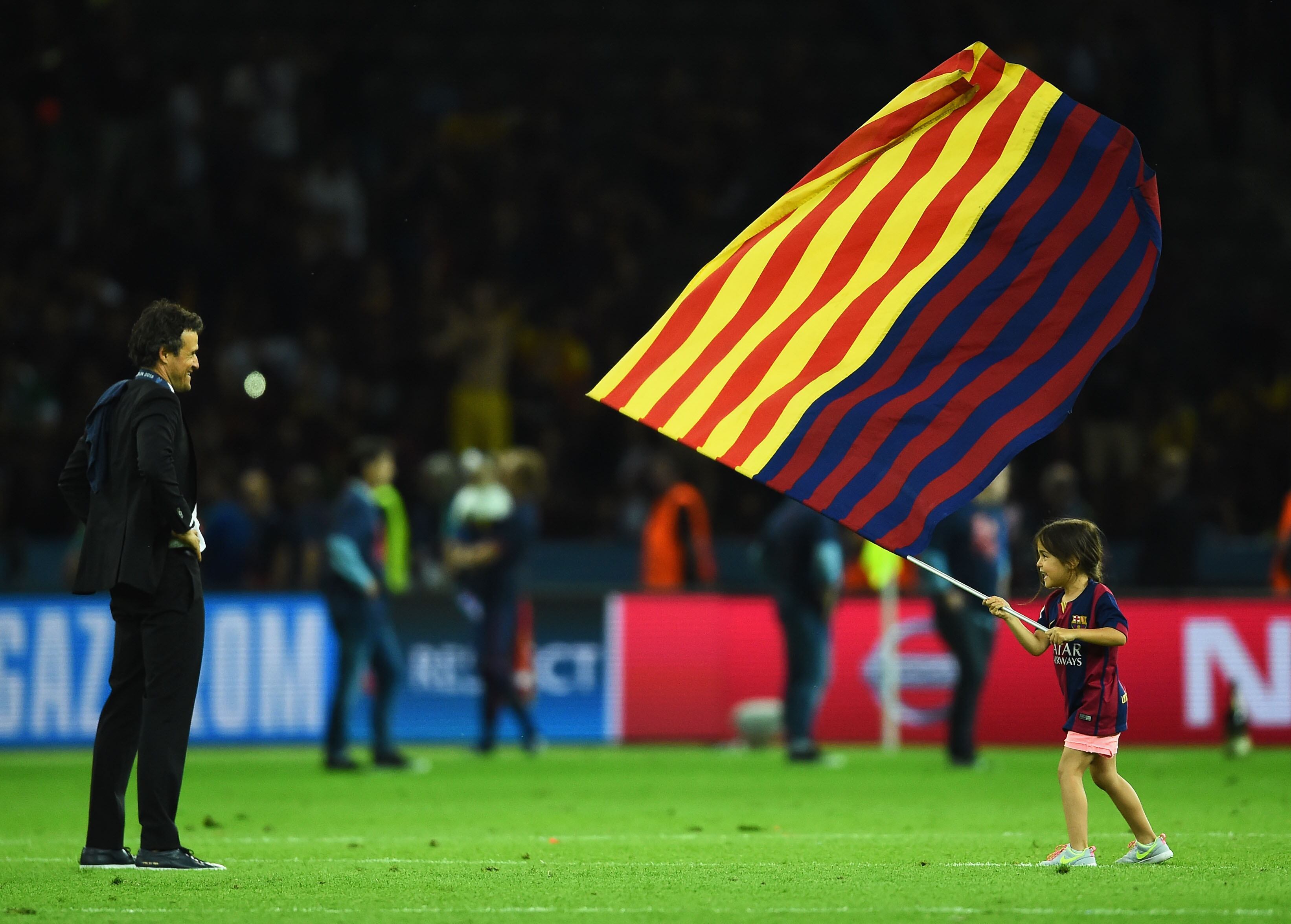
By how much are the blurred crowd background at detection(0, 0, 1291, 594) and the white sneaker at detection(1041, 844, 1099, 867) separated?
33.8 ft

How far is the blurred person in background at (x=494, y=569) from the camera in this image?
15.1m

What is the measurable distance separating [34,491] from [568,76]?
8427 mm

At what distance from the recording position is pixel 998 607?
732 cm

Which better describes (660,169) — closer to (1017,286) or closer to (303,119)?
(303,119)

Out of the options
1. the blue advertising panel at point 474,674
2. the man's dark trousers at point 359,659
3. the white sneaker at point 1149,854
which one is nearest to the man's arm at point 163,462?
the white sneaker at point 1149,854

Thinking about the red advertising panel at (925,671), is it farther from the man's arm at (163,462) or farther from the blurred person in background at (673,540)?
the man's arm at (163,462)

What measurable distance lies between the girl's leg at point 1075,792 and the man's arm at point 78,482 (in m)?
4.26

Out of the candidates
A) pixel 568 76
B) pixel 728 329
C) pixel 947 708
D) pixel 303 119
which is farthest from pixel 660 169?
pixel 728 329

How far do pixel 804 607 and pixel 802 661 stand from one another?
43 cm

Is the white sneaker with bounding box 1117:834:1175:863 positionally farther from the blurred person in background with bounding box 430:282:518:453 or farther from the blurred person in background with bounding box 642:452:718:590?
the blurred person in background with bounding box 430:282:518:453

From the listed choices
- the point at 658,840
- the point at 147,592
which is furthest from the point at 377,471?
the point at 147,592

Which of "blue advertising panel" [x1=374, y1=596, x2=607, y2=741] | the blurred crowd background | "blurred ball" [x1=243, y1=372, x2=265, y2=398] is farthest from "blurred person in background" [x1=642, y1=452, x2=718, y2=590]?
"blurred ball" [x1=243, y1=372, x2=265, y2=398]

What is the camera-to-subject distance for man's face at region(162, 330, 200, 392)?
7.83m

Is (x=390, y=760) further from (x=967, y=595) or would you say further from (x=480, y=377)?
(x=480, y=377)
